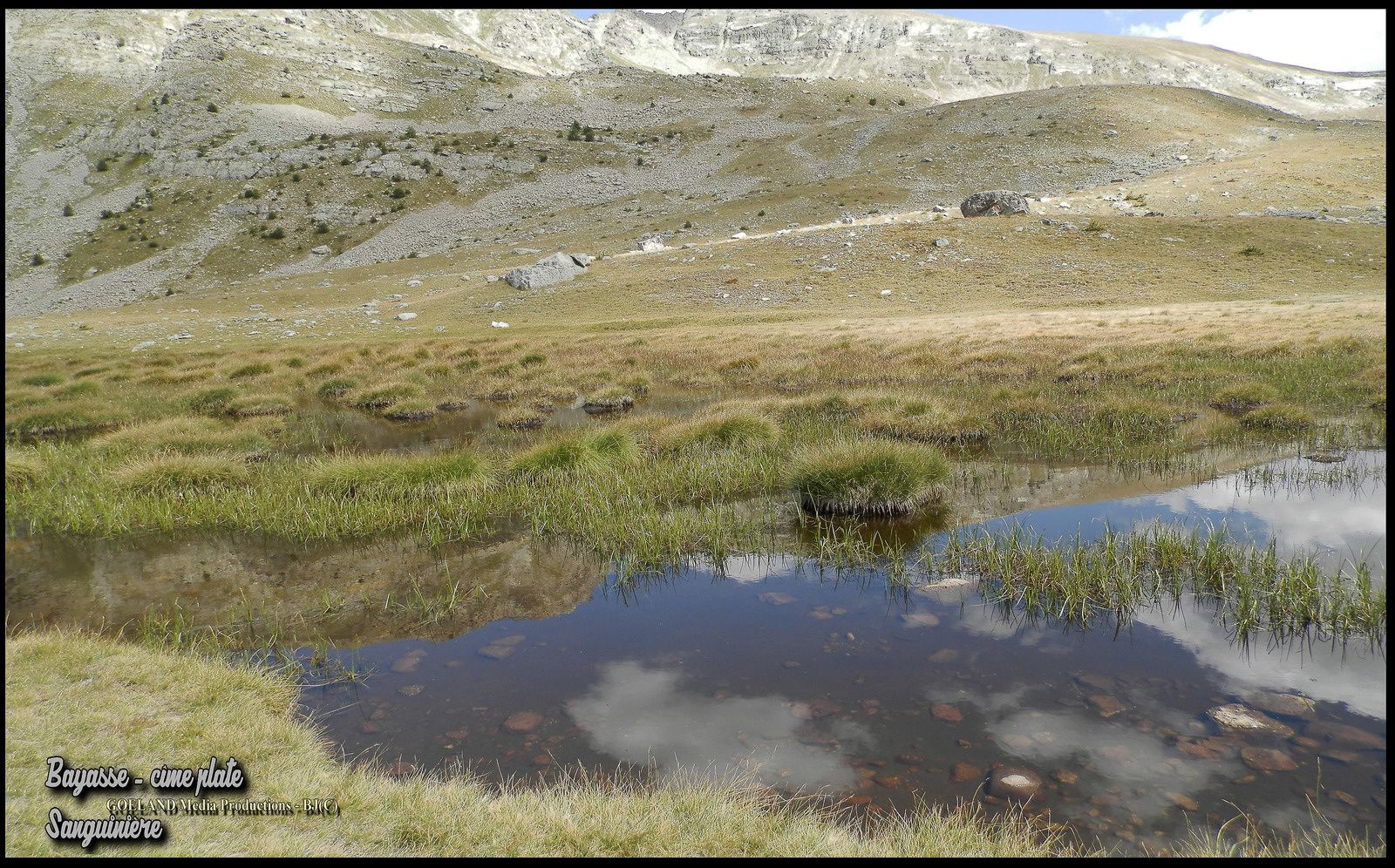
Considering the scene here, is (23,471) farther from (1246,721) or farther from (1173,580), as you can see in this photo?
(1173,580)

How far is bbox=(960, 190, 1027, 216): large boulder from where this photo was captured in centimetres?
6606

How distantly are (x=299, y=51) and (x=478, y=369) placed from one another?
134m

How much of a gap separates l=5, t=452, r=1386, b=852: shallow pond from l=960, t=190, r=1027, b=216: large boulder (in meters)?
63.6

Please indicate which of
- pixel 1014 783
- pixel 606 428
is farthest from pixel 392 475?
pixel 1014 783

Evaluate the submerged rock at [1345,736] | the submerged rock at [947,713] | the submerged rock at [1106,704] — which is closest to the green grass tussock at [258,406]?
the submerged rock at [947,713]

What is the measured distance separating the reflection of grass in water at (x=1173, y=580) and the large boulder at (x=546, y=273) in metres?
53.1

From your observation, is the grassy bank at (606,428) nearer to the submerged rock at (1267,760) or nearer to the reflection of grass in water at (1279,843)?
the submerged rock at (1267,760)

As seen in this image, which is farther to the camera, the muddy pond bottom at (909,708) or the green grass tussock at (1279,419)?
the green grass tussock at (1279,419)

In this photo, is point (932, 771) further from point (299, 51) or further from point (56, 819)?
point (299, 51)

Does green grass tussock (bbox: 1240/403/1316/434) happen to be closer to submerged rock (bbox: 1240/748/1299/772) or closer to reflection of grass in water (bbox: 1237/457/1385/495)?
reflection of grass in water (bbox: 1237/457/1385/495)

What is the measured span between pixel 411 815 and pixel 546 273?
5754 centimetres

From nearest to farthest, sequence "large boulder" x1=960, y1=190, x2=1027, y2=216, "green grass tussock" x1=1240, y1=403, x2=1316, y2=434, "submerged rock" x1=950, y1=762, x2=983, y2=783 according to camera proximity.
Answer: "submerged rock" x1=950, y1=762, x2=983, y2=783
"green grass tussock" x1=1240, y1=403, x2=1316, y2=434
"large boulder" x1=960, y1=190, x2=1027, y2=216

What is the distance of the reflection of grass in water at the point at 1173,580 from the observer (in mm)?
7051

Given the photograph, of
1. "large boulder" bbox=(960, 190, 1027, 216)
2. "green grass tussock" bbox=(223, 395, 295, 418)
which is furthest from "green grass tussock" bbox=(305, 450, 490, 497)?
"large boulder" bbox=(960, 190, 1027, 216)
